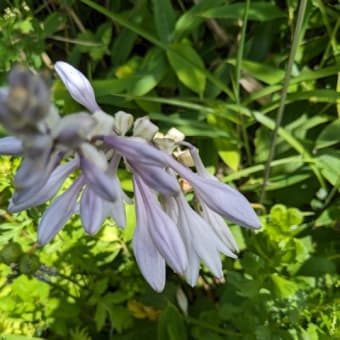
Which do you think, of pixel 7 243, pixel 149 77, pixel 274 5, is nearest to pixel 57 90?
pixel 149 77

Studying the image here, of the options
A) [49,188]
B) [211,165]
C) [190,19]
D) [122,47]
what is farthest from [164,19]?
[49,188]

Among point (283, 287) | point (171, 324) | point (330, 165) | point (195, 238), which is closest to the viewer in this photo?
point (195, 238)

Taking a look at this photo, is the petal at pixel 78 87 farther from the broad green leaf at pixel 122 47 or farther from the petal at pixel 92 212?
the broad green leaf at pixel 122 47

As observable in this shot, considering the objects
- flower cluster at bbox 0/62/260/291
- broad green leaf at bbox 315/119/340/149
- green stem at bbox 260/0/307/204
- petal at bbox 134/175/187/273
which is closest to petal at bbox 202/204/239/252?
flower cluster at bbox 0/62/260/291

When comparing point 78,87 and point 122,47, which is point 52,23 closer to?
point 122,47

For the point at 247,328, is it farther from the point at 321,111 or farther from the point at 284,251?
the point at 321,111

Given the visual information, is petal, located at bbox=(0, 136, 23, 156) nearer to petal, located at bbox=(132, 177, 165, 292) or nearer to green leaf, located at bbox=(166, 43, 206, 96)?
petal, located at bbox=(132, 177, 165, 292)
